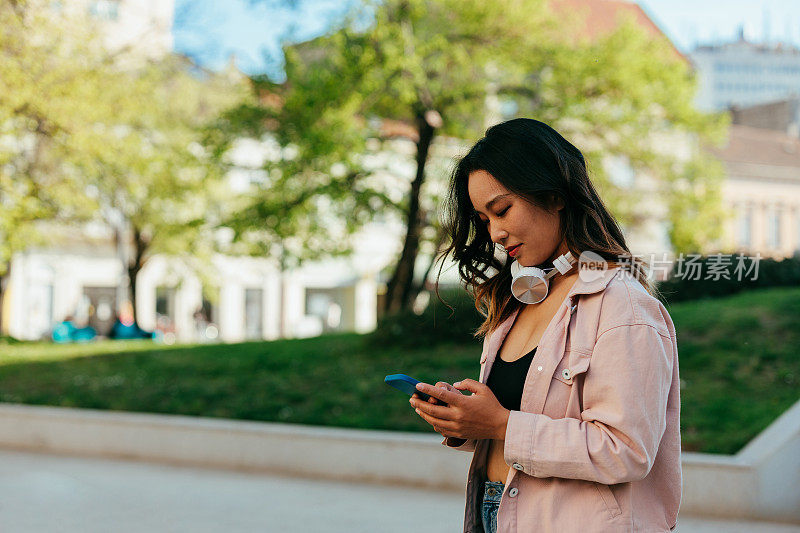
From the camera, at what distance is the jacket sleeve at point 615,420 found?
1900 millimetres

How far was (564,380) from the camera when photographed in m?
2.01

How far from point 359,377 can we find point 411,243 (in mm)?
5418

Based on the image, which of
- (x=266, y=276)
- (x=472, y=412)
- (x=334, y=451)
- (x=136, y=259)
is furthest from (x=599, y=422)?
(x=136, y=259)

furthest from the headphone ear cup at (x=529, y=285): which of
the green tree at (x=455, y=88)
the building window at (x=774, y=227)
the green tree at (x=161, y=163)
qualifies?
the building window at (x=774, y=227)

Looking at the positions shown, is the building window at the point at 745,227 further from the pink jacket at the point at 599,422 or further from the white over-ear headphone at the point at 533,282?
the pink jacket at the point at 599,422

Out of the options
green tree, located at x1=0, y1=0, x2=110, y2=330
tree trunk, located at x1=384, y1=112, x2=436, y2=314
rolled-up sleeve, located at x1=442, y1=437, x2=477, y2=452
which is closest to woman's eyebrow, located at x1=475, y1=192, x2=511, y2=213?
rolled-up sleeve, located at x1=442, y1=437, x2=477, y2=452

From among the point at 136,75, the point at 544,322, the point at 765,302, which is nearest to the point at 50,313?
the point at 136,75

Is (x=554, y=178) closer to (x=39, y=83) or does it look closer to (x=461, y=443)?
(x=461, y=443)

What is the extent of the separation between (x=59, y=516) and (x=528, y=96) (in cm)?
1140

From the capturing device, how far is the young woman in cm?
192

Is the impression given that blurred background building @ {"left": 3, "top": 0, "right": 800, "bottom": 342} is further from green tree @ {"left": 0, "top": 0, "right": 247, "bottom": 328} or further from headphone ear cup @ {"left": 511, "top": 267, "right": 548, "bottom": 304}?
headphone ear cup @ {"left": 511, "top": 267, "right": 548, "bottom": 304}

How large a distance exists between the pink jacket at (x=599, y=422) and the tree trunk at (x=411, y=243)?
43.0 feet

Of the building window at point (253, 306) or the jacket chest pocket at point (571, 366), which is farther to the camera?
the building window at point (253, 306)

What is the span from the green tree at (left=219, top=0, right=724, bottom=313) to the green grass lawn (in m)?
3.02
